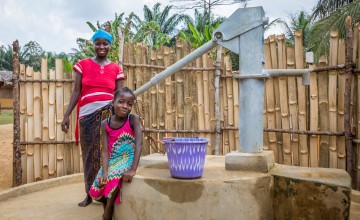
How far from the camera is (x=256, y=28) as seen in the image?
2.71 m

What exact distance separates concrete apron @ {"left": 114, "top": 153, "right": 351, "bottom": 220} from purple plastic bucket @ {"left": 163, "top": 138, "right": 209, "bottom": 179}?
57 mm

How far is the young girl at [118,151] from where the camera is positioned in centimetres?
263

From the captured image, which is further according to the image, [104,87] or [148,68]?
[148,68]

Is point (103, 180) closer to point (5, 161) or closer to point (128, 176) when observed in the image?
point (128, 176)

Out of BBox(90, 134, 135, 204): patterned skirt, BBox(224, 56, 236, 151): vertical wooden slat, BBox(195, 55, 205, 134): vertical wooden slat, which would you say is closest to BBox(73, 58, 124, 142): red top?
BBox(90, 134, 135, 204): patterned skirt

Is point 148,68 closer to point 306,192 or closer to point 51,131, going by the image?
point 51,131

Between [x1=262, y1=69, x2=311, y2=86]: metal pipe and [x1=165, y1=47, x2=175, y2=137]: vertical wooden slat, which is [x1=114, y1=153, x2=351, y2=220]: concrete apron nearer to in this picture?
[x1=262, y1=69, x2=311, y2=86]: metal pipe

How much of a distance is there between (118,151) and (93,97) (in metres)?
0.77

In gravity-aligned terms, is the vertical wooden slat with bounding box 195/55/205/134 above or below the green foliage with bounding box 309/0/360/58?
below

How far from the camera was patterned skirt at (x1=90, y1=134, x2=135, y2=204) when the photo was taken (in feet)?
8.59

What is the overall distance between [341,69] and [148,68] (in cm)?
249

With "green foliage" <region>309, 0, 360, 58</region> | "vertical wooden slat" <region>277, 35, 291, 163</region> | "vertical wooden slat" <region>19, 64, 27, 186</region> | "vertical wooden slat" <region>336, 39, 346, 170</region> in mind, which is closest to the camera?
"vertical wooden slat" <region>336, 39, 346, 170</region>

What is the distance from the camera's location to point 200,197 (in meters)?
2.46

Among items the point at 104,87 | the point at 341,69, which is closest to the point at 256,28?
the point at 104,87
